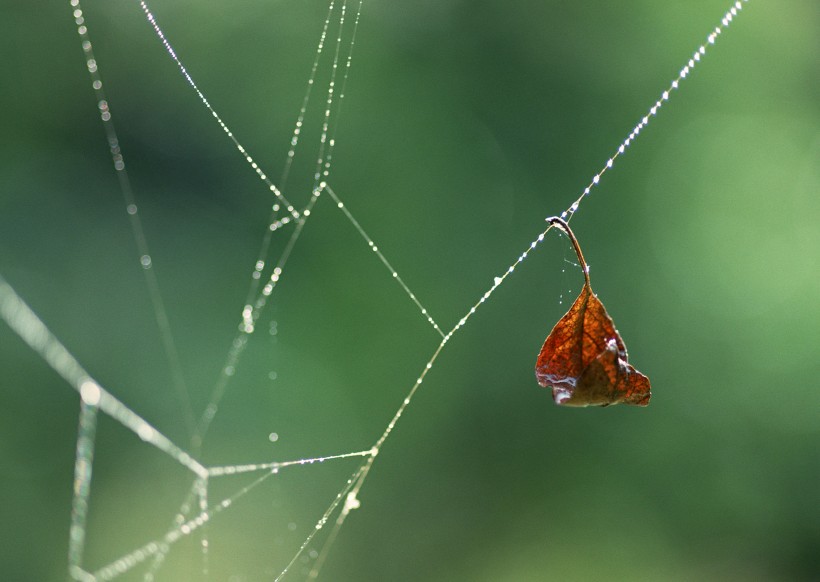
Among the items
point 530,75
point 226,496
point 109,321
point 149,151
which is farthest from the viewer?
point 530,75

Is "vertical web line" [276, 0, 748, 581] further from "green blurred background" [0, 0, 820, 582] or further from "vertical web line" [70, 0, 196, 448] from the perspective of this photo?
"vertical web line" [70, 0, 196, 448]

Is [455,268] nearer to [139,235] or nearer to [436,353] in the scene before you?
[436,353]

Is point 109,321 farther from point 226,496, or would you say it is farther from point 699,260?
point 699,260

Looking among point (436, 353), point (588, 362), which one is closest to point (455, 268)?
point (436, 353)

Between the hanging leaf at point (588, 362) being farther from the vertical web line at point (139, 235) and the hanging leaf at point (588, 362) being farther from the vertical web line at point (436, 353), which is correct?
the vertical web line at point (139, 235)

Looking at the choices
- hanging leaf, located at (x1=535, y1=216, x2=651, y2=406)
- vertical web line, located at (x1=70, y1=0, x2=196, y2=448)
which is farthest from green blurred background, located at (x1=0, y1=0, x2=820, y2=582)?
hanging leaf, located at (x1=535, y1=216, x2=651, y2=406)

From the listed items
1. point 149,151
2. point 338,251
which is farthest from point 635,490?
point 149,151

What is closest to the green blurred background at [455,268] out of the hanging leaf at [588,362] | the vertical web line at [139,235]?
the vertical web line at [139,235]
